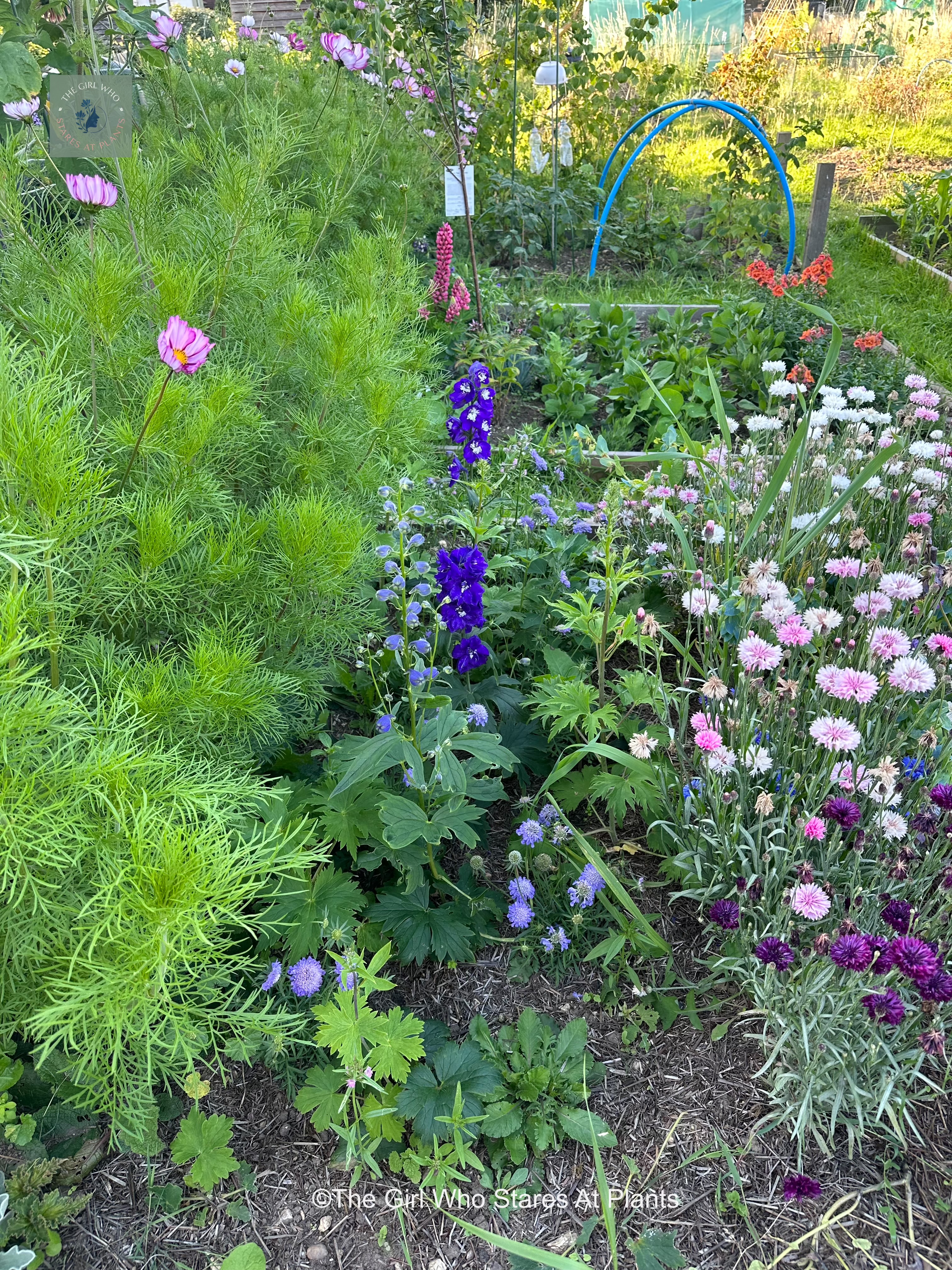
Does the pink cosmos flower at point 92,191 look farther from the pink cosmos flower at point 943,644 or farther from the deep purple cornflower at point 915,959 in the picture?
the deep purple cornflower at point 915,959

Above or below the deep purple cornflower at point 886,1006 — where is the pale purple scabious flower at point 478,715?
above

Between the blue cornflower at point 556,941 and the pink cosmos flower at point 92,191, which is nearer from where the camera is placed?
the pink cosmos flower at point 92,191

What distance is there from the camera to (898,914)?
129 cm

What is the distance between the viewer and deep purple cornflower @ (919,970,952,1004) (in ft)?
3.96

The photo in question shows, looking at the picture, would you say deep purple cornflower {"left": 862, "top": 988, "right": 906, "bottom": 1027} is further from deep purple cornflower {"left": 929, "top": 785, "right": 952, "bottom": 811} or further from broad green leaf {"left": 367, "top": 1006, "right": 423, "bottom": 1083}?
broad green leaf {"left": 367, "top": 1006, "right": 423, "bottom": 1083}

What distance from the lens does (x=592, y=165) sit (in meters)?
7.01

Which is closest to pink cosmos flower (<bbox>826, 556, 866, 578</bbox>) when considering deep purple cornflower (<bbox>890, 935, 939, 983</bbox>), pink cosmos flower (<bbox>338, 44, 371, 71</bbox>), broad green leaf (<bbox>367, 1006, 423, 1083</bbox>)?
deep purple cornflower (<bbox>890, 935, 939, 983</bbox>)

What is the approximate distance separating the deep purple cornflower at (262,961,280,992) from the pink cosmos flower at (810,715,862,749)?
3.35 ft

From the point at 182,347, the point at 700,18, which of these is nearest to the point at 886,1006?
the point at 182,347

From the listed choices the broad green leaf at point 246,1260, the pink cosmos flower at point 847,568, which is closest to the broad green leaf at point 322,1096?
the broad green leaf at point 246,1260

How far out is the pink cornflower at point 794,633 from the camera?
167 centimetres

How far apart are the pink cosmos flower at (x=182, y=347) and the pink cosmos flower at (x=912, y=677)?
132 cm

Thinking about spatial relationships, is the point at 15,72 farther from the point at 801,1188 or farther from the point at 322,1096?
the point at 801,1188

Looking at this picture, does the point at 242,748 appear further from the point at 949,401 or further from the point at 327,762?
the point at 949,401
